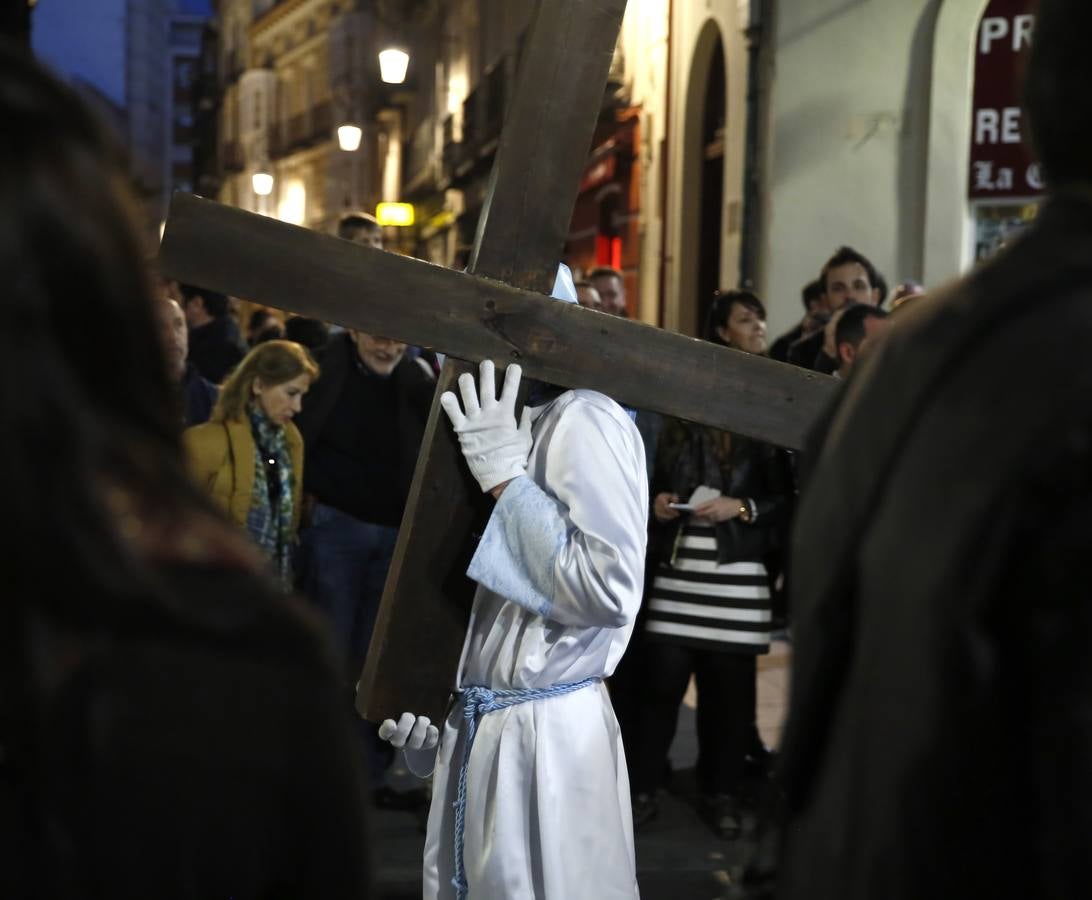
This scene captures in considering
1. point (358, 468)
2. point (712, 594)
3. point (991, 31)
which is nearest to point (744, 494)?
point (712, 594)

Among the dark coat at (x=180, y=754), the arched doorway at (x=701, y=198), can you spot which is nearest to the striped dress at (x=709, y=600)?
the dark coat at (x=180, y=754)

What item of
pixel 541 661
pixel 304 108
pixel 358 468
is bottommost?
pixel 541 661

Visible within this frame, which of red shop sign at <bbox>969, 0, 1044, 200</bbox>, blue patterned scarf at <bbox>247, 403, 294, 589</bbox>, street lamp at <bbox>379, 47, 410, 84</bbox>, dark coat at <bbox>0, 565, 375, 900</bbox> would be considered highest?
street lamp at <bbox>379, 47, 410, 84</bbox>

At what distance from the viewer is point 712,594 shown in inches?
219

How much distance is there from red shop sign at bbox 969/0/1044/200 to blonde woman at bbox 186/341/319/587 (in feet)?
20.0

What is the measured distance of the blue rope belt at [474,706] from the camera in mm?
3100

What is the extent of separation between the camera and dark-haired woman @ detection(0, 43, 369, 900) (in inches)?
40.2

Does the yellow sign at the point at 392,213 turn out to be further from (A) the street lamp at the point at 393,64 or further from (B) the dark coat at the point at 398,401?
(B) the dark coat at the point at 398,401

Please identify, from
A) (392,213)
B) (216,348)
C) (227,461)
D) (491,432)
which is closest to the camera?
(491,432)

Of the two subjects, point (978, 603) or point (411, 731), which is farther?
point (411, 731)

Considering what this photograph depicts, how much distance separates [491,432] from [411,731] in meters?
0.64

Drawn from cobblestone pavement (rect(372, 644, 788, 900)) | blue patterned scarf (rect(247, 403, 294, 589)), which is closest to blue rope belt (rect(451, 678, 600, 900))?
cobblestone pavement (rect(372, 644, 788, 900))

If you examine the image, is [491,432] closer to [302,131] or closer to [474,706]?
[474,706]

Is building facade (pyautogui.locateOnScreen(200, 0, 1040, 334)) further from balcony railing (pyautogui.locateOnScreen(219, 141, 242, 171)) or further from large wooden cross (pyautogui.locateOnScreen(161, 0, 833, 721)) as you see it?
balcony railing (pyautogui.locateOnScreen(219, 141, 242, 171))
